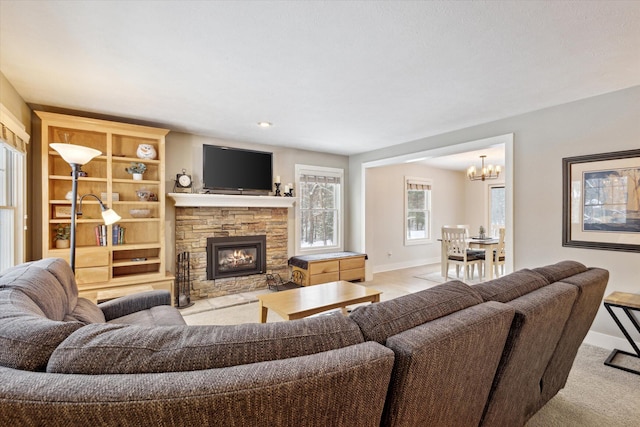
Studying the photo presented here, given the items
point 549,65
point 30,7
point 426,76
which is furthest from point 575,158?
point 30,7

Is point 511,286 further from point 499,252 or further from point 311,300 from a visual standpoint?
point 499,252

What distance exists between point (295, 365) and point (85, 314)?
196cm

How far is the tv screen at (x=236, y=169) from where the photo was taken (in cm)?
445

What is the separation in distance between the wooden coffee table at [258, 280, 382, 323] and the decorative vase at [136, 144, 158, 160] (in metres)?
2.38

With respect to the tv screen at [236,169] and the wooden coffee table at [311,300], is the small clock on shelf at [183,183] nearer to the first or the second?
the tv screen at [236,169]

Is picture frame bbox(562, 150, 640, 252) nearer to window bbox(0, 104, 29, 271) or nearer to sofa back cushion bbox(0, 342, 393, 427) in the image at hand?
sofa back cushion bbox(0, 342, 393, 427)

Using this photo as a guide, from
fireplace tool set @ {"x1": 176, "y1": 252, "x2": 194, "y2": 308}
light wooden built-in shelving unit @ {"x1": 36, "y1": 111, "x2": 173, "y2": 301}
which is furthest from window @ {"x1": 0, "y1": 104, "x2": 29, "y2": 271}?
fireplace tool set @ {"x1": 176, "y1": 252, "x2": 194, "y2": 308}

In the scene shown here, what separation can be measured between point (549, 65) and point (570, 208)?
1536 mm

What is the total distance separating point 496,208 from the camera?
7727 millimetres

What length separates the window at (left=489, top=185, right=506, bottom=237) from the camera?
7625 mm

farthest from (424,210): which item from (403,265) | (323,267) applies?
(323,267)

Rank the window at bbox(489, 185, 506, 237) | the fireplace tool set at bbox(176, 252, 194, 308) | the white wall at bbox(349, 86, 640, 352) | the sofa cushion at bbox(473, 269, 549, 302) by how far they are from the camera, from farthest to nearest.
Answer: the window at bbox(489, 185, 506, 237) → the fireplace tool set at bbox(176, 252, 194, 308) → the white wall at bbox(349, 86, 640, 352) → the sofa cushion at bbox(473, 269, 549, 302)

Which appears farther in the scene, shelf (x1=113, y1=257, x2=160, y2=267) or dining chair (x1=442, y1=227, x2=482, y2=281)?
dining chair (x1=442, y1=227, x2=482, y2=281)

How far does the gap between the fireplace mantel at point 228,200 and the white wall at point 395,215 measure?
1665 millimetres
